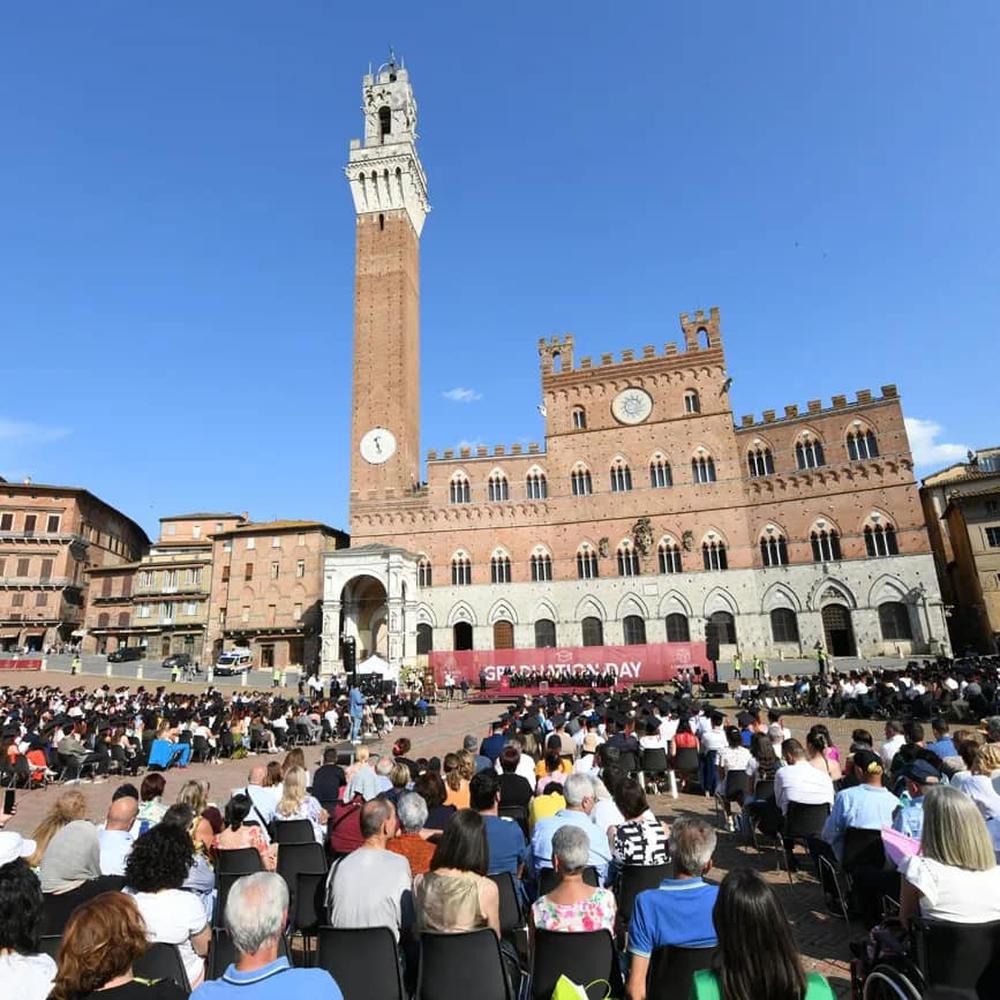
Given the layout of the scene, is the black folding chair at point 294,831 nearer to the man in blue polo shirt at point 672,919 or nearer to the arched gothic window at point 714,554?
the man in blue polo shirt at point 672,919

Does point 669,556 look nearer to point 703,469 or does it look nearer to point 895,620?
point 703,469

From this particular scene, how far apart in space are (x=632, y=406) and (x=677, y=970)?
38.6 metres

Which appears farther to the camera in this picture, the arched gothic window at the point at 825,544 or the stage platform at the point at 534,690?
the arched gothic window at the point at 825,544

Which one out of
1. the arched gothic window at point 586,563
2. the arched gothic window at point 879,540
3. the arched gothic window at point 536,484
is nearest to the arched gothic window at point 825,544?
the arched gothic window at point 879,540

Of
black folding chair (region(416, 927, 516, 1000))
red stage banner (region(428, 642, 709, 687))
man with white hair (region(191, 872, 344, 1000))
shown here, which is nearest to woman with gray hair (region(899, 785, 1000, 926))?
black folding chair (region(416, 927, 516, 1000))

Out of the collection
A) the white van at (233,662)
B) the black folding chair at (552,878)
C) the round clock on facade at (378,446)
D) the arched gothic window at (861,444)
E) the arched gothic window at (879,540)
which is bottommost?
the black folding chair at (552,878)

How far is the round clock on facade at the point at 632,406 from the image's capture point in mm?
39625

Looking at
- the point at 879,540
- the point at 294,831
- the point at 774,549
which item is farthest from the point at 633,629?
the point at 294,831

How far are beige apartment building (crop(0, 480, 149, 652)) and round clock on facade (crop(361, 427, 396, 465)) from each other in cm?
2575

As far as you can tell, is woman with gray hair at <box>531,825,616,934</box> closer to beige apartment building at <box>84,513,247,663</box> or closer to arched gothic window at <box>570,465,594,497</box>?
arched gothic window at <box>570,465,594,497</box>

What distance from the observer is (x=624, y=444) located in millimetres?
39500

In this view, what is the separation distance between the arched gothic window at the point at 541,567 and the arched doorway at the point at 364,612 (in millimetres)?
9574

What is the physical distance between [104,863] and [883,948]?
5725mm

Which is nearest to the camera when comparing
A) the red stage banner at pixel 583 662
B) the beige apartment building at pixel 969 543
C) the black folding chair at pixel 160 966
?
the black folding chair at pixel 160 966
